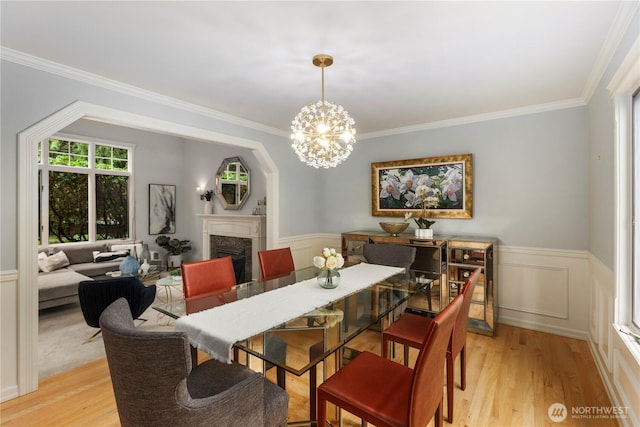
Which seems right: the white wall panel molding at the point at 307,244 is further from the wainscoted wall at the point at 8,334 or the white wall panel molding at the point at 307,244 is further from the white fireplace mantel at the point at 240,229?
the wainscoted wall at the point at 8,334

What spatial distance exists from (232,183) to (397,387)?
519 cm

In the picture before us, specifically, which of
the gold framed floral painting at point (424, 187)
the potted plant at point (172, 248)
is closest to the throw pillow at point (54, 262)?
the potted plant at point (172, 248)

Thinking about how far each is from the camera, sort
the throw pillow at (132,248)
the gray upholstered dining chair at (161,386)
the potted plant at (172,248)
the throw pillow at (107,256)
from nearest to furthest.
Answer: the gray upholstered dining chair at (161,386) < the throw pillow at (107,256) < the throw pillow at (132,248) < the potted plant at (172,248)

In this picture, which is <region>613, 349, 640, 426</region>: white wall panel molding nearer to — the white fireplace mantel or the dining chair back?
the dining chair back

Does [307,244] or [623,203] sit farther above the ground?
[623,203]


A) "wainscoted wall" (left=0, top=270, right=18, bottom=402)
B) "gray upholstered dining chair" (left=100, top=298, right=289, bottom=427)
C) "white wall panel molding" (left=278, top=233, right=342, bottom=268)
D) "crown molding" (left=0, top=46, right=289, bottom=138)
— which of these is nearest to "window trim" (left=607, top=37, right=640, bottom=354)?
"gray upholstered dining chair" (left=100, top=298, right=289, bottom=427)

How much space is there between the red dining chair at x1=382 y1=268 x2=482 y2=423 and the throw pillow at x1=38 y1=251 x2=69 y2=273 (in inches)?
204

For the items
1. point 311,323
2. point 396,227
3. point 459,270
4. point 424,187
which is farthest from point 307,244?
point 311,323

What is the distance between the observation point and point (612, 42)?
197 centimetres

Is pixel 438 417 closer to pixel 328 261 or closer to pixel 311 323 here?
pixel 311 323

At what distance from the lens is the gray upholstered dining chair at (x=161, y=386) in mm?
1012

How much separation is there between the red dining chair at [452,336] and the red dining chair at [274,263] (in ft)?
3.82
